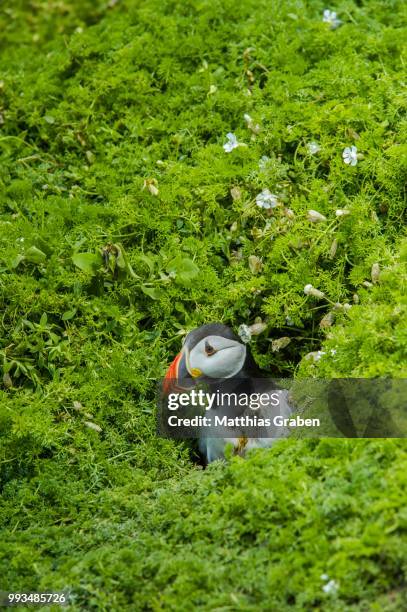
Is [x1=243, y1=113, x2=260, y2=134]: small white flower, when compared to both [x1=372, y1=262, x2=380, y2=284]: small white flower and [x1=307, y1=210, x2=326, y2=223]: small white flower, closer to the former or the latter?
[x1=307, y1=210, x2=326, y2=223]: small white flower

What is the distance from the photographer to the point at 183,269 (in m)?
3.81

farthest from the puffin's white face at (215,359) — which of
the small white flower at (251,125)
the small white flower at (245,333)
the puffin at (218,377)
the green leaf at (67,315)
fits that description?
the small white flower at (251,125)

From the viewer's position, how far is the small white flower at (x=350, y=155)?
387cm

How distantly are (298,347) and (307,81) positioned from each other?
61.0 inches

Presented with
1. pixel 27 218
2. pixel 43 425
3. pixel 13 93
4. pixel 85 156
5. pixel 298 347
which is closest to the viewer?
pixel 43 425

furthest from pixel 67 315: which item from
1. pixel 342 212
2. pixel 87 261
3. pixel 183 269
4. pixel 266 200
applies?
pixel 342 212

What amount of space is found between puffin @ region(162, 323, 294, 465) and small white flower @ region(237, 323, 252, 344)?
0.23 ft

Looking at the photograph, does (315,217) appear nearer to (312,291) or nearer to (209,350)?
(312,291)

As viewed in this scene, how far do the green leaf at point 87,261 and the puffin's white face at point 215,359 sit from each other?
2.13ft

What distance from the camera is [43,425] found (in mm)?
3363

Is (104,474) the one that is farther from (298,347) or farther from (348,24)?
(348,24)

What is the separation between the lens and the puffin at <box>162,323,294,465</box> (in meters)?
3.41

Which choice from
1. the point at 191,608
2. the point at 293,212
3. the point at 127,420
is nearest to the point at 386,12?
the point at 293,212

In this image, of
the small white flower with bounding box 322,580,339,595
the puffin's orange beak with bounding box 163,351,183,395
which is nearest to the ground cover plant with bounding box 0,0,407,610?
the small white flower with bounding box 322,580,339,595
